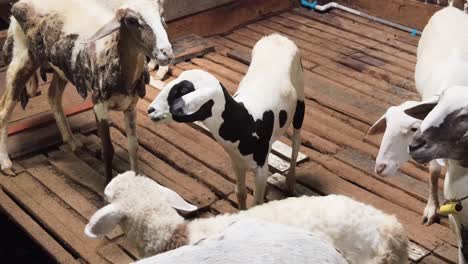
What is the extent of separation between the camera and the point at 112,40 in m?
3.70

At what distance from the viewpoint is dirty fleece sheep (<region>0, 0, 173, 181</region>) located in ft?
11.5

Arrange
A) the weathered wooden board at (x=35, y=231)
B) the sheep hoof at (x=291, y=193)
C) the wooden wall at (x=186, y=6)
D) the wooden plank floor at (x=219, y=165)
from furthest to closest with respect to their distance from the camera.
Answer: the wooden wall at (x=186, y=6) → the sheep hoof at (x=291, y=193) → the wooden plank floor at (x=219, y=165) → the weathered wooden board at (x=35, y=231)

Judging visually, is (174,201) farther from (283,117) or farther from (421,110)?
(421,110)

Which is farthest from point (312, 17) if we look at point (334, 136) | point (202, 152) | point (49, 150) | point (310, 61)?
point (49, 150)

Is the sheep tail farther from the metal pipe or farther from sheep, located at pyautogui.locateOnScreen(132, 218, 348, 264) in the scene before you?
the metal pipe

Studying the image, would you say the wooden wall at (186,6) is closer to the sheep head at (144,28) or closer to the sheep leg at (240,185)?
the sheep head at (144,28)

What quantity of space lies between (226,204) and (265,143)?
70cm

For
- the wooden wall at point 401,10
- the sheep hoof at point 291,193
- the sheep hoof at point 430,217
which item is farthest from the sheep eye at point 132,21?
the wooden wall at point 401,10

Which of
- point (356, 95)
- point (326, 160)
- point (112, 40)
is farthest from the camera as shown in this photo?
point (356, 95)

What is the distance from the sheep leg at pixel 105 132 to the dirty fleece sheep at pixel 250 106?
73cm

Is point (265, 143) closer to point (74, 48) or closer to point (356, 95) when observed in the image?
point (74, 48)

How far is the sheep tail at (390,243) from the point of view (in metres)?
2.71

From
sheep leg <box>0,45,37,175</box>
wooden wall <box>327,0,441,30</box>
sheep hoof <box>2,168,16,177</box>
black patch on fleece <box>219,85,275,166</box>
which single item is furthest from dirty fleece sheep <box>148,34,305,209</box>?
wooden wall <box>327,0,441,30</box>

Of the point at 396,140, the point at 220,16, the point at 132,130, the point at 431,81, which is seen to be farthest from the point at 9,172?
the point at 220,16
